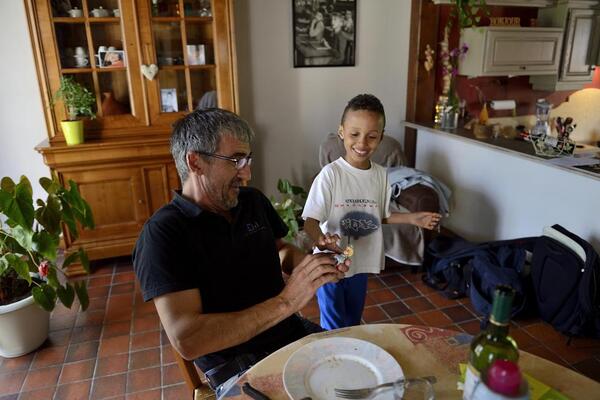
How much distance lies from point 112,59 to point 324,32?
1510 mm

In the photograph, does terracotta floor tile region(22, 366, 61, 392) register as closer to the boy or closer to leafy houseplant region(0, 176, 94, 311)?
leafy houseplant region(0, 176, 94, 311)

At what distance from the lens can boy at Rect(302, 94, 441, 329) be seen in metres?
1.68

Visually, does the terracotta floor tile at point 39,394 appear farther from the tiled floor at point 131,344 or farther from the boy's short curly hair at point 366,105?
the boy's short curly hair at point 366,105

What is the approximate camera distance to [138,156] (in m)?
2.79

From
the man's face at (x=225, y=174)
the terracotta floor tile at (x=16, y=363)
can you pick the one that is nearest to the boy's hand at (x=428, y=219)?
the man's face at (x=225, y=174)

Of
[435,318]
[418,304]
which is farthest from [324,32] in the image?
[435,318]

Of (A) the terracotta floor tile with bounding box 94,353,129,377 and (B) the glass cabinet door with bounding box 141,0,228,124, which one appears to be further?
(B) the glass cabinet door with bounding box 141,0,228,124

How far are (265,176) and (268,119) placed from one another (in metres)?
0.45

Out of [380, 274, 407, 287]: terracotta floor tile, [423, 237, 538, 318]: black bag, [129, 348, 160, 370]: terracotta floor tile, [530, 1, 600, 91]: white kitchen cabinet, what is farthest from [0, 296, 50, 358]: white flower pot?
[530, 1, 600, 91]: white kitchen cabinet

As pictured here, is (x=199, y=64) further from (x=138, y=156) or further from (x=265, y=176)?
(x=265, y=176)

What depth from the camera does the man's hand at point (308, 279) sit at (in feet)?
3.77

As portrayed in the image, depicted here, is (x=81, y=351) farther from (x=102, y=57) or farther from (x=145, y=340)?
(x=102, y=57)

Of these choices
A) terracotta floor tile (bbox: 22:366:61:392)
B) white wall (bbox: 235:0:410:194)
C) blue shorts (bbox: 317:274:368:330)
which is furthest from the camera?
white wall (bbox: 235:0:410:194)

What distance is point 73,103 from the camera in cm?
267
